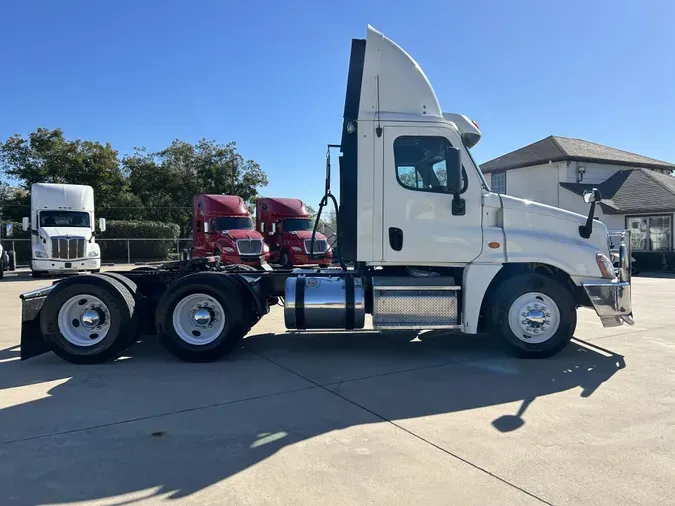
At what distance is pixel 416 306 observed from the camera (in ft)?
21.0

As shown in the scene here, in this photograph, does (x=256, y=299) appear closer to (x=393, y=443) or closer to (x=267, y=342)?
(x=267, y=342)

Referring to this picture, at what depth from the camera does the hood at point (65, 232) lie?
20.3 m

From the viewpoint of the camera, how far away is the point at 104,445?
12.7ft

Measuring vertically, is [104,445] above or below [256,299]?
below

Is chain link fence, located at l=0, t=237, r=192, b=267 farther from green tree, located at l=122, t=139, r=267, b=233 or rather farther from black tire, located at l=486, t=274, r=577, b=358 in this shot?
black tire, located at l=486, t=274, r=577, b=358

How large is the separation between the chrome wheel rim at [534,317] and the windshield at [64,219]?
19875 mm

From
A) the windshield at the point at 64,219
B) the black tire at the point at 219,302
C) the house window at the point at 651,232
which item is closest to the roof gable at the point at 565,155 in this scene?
the house window at the point at 651,232

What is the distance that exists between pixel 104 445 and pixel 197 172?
35.9 meters

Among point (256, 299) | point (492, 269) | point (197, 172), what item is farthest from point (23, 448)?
point (197, 172)

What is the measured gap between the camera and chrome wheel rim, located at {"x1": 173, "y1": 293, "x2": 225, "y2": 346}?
252 inches

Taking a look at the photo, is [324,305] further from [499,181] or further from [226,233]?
[499,181]

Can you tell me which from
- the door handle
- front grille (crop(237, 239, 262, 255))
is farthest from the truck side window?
front grille (crop(237, 239, 262, 255))

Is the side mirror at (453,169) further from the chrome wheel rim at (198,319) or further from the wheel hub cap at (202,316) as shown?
the wheel hub cap at (202,316)

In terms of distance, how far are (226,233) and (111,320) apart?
1343 centimetres
